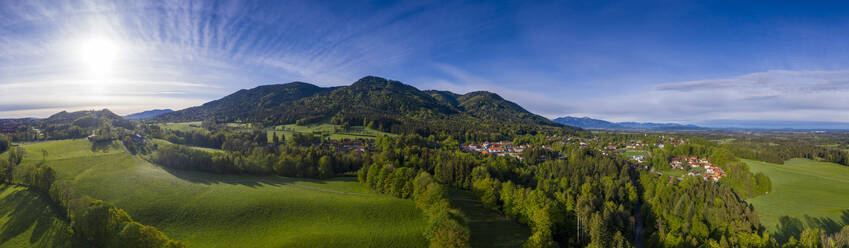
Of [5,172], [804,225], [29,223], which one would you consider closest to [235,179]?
[29,223]

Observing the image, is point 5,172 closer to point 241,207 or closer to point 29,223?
point 29,223

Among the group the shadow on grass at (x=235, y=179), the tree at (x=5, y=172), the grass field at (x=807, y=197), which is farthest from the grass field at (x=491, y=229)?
the tree at (x=5, y=172)

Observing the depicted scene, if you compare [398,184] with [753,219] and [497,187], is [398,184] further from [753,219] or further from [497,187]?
[753,219]

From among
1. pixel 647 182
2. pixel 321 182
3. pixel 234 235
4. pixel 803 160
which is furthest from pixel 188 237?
pixel 803 160

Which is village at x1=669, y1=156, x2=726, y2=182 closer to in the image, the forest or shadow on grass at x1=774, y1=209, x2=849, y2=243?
the forest

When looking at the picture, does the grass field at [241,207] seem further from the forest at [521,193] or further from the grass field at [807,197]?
the grass field at [807,197]

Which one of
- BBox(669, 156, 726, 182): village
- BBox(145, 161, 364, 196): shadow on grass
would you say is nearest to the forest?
BBox(145, 161, 364, 196): shadow on grass
